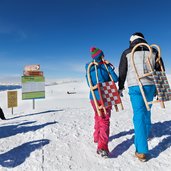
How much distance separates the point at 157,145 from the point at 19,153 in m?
3.01

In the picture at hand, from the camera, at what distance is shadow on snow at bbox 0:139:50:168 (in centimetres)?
358

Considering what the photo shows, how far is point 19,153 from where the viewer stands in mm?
3977

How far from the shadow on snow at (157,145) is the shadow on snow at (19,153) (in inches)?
64.4

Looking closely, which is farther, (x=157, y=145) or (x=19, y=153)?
(x=157, y=145)

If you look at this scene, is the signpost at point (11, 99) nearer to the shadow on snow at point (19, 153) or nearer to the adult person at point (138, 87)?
the shadow on snow at point (19, 153)

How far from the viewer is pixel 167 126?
5660mm

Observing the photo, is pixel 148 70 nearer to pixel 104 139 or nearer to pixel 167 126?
pixel 104 139

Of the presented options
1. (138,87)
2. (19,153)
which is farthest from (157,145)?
(19,153)

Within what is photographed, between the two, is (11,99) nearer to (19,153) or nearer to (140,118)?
(19,153)

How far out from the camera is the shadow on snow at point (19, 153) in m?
3.58

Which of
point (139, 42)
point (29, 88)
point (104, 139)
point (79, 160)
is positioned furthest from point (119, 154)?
point (29, 88)

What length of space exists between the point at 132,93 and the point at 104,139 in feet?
3.45

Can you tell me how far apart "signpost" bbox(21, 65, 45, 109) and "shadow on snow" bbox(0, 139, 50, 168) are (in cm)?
647

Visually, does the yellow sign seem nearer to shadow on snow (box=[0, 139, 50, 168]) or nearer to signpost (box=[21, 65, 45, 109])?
signpost (box=[21, 65, 45, 109])
